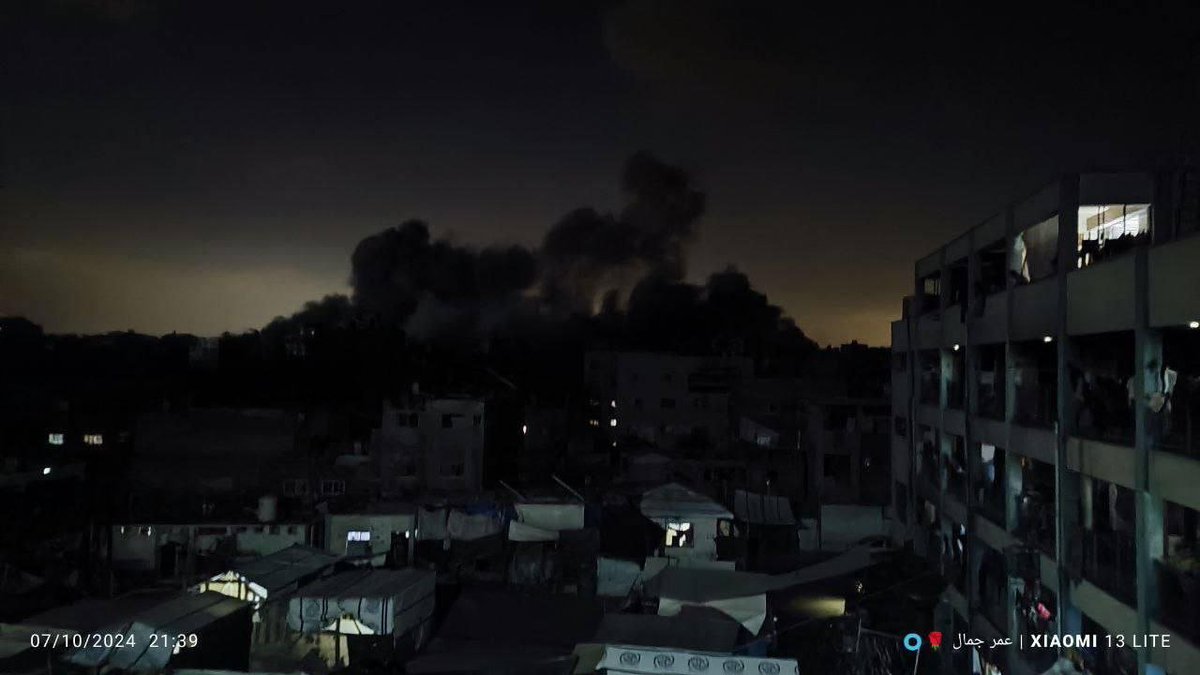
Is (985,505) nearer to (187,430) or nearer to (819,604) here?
(819,604)

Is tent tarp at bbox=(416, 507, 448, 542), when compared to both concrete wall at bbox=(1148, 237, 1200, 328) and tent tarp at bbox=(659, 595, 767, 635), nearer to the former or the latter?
tent tarp at bbox=(659, 595, 767, 635)

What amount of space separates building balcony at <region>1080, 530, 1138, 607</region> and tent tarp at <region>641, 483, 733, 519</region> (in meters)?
11.7

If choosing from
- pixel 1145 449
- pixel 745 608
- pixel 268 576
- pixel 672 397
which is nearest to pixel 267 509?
pixel 268 576

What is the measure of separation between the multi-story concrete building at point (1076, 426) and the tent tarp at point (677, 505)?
224 inches

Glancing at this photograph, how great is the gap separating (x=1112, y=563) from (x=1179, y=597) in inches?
57.7

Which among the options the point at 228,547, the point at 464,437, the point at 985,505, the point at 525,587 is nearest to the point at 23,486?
the point at 228,547

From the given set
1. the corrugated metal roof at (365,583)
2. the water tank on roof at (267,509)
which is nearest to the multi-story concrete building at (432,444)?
the water tank on roof at (267,509)

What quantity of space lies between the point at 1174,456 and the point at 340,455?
87.2 feet

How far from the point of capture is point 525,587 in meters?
20.5

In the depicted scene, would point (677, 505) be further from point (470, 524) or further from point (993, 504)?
point (993, 504)

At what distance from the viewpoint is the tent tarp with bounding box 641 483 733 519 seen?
22141mm

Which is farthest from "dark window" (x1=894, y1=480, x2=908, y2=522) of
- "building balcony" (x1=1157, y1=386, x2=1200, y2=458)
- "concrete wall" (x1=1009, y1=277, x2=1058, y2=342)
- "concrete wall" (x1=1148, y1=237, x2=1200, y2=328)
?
"concrete wall" (x1=1148, y1=237, x2=1200, y2=328)

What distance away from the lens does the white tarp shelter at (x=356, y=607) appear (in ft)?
50.5

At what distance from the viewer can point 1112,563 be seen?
33.6 feet
